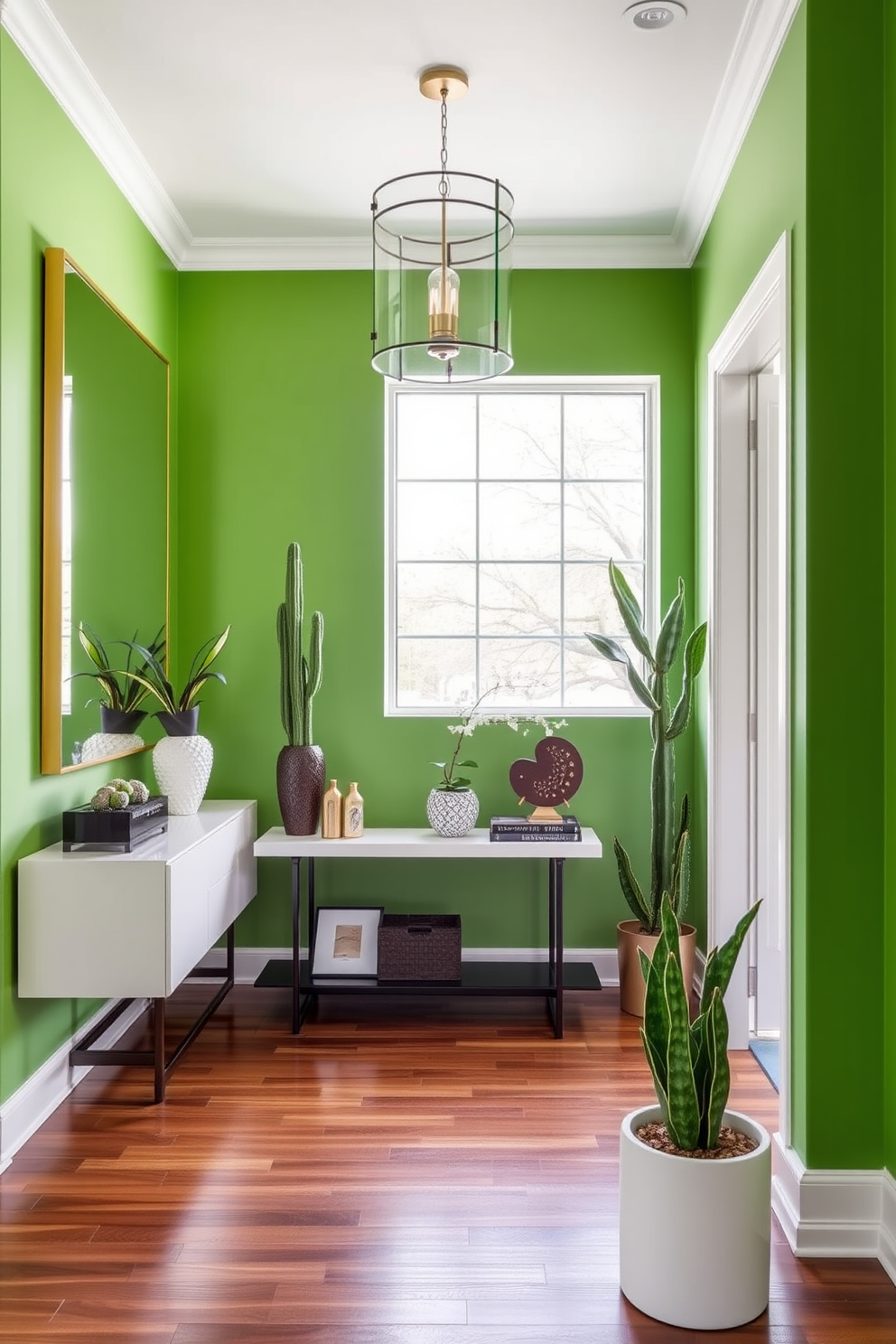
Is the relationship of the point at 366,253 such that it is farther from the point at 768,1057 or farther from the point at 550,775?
the point at 768,1057

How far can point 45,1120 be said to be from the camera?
2.90 metres

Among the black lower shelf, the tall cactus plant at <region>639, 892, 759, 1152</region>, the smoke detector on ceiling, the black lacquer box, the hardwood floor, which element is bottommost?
the hardwood floor

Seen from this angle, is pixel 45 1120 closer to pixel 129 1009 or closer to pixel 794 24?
pixel 129 1009

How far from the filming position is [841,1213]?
2.29 meters

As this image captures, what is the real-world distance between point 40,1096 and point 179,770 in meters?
1.13

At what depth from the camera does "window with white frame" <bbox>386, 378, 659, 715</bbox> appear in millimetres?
4266

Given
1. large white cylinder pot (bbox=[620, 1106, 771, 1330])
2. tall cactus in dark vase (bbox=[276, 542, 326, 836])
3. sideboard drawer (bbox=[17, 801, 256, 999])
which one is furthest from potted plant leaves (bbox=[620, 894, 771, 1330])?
tall cactus in dark vase (bbox=[276, 542, 326, 836])

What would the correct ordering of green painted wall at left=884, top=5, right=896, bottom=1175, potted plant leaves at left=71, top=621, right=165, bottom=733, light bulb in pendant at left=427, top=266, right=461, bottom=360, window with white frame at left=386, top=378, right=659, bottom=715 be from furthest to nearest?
window with white frame at left=386, top=378, right=659, bottom=715 → potted plant leaves at left=71, top=621, right=165, bottom=733 → light bulb in pendant at left=427, top=266, right=461, bottom=360 → green painted wall at left=884, top=5, right=896, bottom=1175

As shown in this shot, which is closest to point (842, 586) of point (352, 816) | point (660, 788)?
point (660, 788)

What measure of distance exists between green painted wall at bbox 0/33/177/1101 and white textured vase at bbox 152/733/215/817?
0.49 metres

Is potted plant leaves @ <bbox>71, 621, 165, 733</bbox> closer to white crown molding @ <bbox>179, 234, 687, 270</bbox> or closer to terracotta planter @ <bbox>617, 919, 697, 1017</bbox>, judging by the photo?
A: white crown molding @ <bbox>179, 234, 687, 270</bbox>

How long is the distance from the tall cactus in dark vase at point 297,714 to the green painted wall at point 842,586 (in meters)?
1.93

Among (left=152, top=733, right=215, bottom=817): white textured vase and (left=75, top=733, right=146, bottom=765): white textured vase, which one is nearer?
(left=75, top=733, right=146, bottom=765): white textured vase

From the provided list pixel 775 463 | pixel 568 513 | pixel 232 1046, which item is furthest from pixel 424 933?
pixel 775 463
